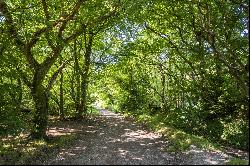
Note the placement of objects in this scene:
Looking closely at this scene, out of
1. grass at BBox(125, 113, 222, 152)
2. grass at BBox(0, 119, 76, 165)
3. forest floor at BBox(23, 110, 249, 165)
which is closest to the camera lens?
forest floor at BBox(23, 110, 249, 165)

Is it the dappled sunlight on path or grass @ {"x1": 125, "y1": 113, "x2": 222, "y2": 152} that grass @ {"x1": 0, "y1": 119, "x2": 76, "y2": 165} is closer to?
the dappled sunlight on path

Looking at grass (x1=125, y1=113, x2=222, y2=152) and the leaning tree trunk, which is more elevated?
the leaning tree trunk

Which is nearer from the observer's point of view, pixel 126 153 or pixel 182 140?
pixel 126 153

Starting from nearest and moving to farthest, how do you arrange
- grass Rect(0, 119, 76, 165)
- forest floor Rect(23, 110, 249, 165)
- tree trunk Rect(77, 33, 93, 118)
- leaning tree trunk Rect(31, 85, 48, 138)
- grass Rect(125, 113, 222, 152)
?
forest floor Rect(23, 110, 249, 165) → grass Rect(0, 119, 76, 165) → grass Rect(125, 113, 222, 152) → leaning tree trunk Rect(31, 85, 48, 138) → tree trunk Rect(77, 33, 93, 118)

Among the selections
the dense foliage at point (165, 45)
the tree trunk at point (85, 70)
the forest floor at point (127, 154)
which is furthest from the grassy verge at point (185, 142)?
the tree trunk at point (85, 70)

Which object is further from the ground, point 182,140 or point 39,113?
point 39,113

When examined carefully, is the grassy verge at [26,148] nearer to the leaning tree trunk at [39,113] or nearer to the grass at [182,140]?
the leaning tree trunk at [39,113]

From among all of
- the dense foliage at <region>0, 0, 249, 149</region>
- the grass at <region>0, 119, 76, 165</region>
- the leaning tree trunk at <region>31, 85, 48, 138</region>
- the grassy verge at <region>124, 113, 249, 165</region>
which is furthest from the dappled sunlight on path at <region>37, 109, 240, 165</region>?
the dense foliage at <region>0, 0, 249, 149</region>

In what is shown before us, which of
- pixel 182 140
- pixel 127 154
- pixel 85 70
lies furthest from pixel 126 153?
pixel 85 70

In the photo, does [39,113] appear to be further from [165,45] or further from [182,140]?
[165,45]

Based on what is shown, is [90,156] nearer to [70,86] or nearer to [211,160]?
[211,160]

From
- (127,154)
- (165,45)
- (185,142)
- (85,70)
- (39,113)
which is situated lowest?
(127,154)

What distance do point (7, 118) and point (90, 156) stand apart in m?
4.34

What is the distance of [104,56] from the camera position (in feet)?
112
